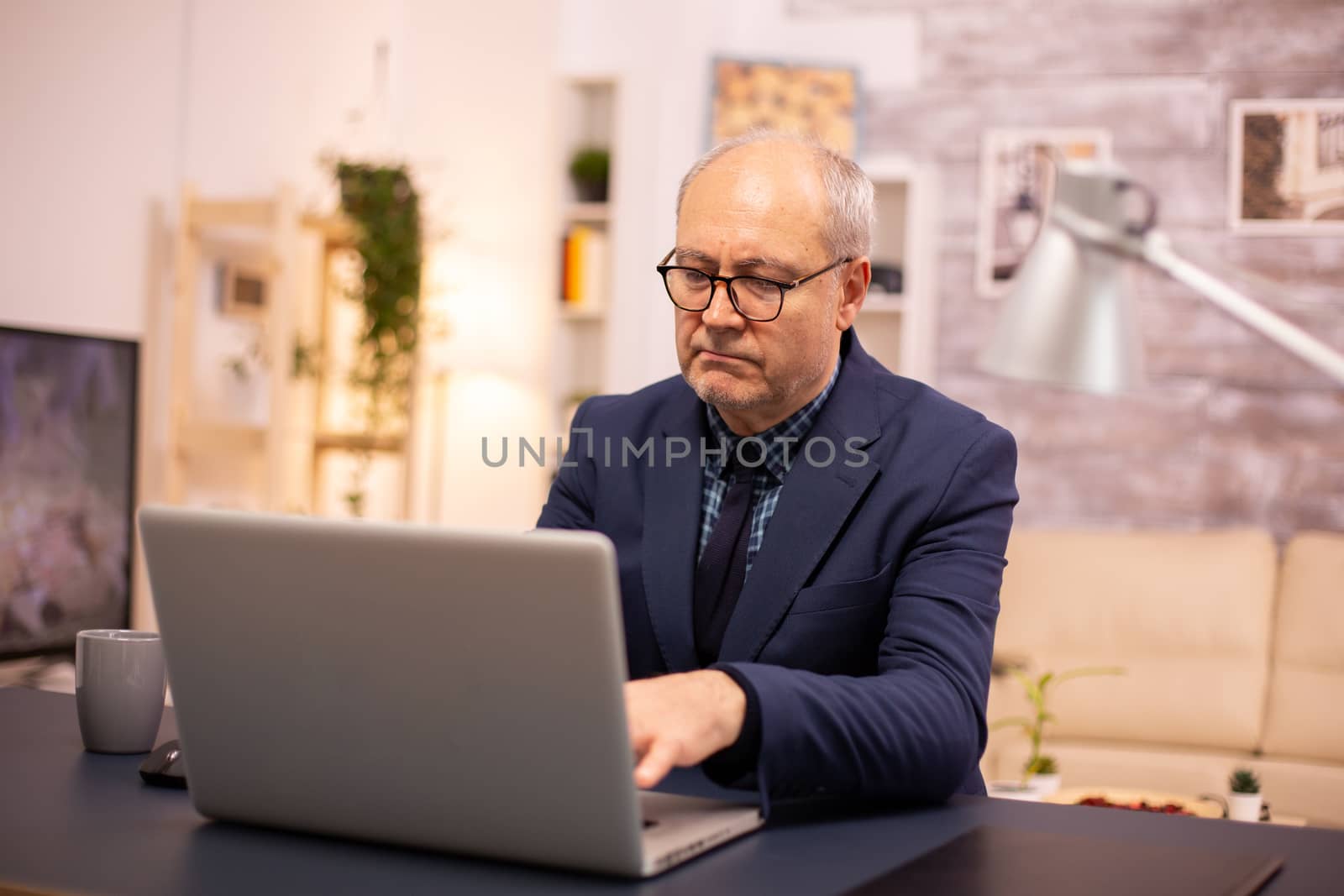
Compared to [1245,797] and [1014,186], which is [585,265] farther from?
[1245,797]

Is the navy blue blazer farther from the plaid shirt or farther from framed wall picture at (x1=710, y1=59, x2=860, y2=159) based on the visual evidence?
framed wall picture at (x1=710, y1=59, x2=860, y2=159)

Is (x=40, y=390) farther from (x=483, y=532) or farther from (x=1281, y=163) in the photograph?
(x=1281, y=163)

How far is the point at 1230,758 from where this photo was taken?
384cm

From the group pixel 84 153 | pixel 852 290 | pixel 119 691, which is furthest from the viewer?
pixel 84 153

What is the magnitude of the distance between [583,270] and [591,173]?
1.26ft

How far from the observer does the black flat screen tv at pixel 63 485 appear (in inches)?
118

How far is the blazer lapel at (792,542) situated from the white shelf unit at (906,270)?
3.21 meters

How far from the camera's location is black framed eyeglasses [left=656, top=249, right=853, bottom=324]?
1.49m

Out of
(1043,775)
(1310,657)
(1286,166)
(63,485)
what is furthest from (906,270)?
(63,485)

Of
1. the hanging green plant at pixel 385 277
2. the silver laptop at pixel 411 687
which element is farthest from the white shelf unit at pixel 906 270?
the silver laptop at pixel 411 687

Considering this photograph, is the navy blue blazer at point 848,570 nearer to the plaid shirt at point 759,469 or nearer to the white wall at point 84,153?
the plaid shirt at point 759,469

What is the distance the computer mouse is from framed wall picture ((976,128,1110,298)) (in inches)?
158

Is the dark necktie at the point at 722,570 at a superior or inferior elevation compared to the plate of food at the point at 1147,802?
superior

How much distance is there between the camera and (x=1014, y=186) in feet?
15.6
